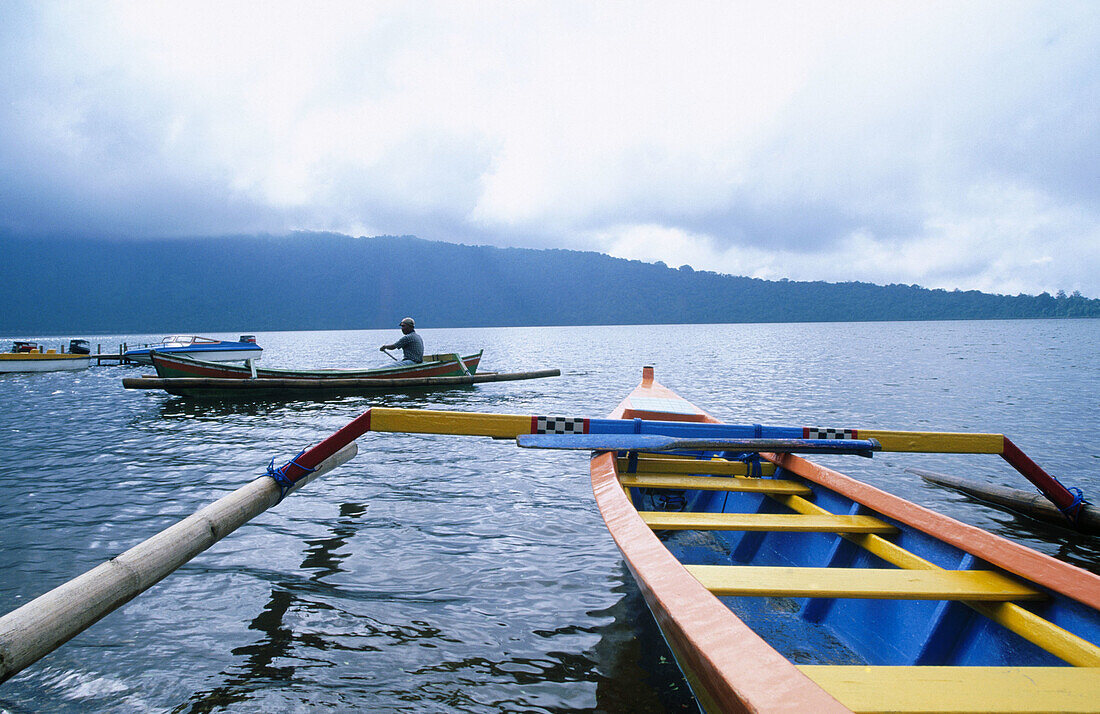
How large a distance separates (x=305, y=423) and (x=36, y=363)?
92.8ft

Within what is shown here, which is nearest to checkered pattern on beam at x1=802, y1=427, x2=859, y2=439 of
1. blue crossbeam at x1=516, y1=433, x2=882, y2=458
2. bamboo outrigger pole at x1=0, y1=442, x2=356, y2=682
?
blue crossbeam at x1=516, y1=433, x2=882, y2=458

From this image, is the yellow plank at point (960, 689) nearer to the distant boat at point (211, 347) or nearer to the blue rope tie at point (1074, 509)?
the blue rope tie at point (1074, 509)

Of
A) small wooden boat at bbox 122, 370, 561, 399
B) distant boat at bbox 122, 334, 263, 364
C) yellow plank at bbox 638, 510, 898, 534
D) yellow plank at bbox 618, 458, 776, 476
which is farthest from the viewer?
distant boat at bbox 122, 334, 263, 364

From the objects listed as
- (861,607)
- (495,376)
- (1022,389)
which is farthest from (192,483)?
(1022,389)

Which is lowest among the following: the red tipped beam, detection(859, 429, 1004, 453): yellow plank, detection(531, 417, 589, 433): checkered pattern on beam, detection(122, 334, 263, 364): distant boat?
the red tipped beam

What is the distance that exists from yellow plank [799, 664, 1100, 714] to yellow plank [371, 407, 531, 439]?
3924 millimetres

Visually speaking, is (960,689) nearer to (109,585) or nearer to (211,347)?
(109,585)

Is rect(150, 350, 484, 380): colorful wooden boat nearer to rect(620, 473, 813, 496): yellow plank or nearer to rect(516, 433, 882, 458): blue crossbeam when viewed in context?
rect(516, 433, 882, 458): blue crossbeam

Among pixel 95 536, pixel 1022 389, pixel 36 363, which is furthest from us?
pixel 36 363

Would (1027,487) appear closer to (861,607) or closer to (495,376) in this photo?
(861,607)

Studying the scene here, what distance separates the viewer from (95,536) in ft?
22.7

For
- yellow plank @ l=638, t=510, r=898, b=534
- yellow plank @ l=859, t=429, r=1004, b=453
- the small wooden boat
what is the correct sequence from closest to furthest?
yellow plank @ l=638, t=510, r=898, b=534 → yellow plank @ l=859, t=429, r=1004, b=453 → the small wooden boat

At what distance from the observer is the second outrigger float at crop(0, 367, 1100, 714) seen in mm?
2006

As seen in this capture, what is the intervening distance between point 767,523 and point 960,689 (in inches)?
91.9
